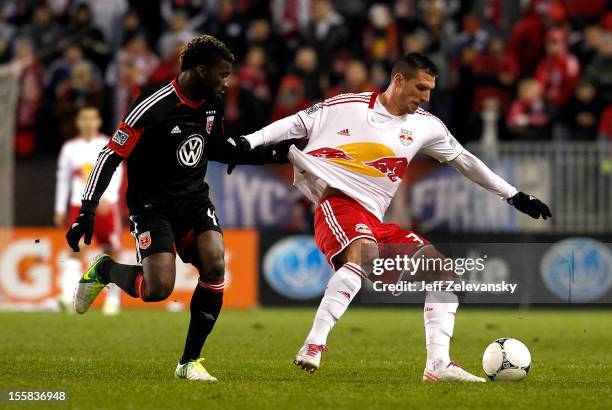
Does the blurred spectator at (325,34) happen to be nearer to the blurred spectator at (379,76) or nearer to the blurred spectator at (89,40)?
the blurred spectator at (379,76)

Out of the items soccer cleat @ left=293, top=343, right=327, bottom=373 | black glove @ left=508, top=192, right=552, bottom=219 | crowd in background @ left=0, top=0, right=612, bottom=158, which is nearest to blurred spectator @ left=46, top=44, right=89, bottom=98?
crowd in background @ left=0, top=0, right=612, bottom=158

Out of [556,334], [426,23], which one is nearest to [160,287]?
[556,334]

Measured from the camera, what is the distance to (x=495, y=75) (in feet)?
61.2

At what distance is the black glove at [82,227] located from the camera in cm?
809

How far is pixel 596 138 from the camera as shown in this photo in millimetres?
17422

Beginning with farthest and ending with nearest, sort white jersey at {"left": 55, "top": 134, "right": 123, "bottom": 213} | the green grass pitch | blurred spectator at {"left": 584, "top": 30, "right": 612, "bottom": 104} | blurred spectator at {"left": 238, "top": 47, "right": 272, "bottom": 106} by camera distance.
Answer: blurred spectator at {"left": 238, "top": 47, "right": 272, "bottom": 106} < blurred spectator at {"left": 584, "top": 30, "right": 612, "bottom": 104} < white jersey at {"left": 55, "top": 134, "right": 123, "bottom": 213} < the green grass pitch

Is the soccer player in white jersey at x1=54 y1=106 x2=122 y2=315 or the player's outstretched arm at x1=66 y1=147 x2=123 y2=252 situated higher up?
the soccer player in white jersey at x1=54 y1=106 x2=122 y2=315

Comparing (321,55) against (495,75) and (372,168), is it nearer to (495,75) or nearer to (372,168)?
(495,75)

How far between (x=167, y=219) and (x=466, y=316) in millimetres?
8388

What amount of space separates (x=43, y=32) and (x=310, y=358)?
1401cm

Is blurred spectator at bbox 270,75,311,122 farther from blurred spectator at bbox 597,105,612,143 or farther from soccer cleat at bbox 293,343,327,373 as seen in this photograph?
soccer cleat at bbox 293,343,327,373

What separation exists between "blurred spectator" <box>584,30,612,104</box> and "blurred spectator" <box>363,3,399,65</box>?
10.0 ft

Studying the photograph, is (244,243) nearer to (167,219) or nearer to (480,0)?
(480,0)

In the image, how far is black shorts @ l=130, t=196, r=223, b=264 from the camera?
8328 mm
